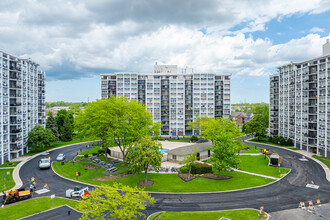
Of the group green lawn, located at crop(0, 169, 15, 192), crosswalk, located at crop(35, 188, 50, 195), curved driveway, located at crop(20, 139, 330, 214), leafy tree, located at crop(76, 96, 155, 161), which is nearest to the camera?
curved driveway, located at crop(20, 139, 330, 214)

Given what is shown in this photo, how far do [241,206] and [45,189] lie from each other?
37.0m

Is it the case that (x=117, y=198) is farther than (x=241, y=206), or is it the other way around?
(x=241, y=206)

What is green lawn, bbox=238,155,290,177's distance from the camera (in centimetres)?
5249

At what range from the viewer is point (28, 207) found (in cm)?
3491

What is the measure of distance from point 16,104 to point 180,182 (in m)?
58.5

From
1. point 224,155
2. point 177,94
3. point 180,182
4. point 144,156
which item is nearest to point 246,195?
point 224,155

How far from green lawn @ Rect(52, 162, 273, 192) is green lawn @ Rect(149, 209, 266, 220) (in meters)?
8.97

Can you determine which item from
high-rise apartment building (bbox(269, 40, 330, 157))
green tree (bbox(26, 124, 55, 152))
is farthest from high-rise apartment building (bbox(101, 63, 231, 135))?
green tree (bbox(26, 124, 55, 152))

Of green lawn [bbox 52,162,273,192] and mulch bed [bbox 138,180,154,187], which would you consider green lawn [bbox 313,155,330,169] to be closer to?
green lawn [bbox 52,162,273,192]

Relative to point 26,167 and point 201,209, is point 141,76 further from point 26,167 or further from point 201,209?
point 201,209

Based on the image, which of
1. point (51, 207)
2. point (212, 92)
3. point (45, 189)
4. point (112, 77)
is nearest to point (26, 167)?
point (45, 189)

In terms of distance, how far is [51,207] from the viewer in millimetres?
35062

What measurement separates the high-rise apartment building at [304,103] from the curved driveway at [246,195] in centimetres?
2216

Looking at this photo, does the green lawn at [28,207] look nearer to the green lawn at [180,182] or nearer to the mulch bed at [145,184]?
the green lawn at [180,182]
